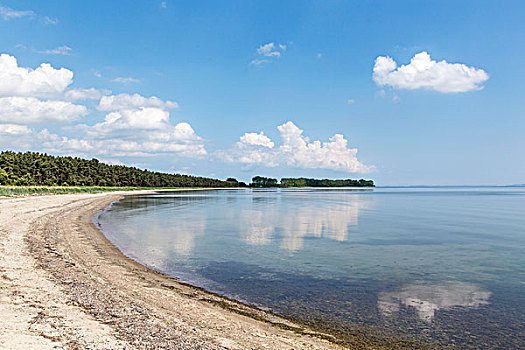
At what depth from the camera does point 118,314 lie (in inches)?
312

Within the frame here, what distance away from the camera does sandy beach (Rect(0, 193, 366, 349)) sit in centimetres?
656

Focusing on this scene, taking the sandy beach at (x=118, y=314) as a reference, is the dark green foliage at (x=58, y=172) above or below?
above

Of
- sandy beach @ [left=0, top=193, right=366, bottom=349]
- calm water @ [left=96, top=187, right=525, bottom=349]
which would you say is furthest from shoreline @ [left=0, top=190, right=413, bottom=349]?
calm water @ [left=96, top=187, right=525, bottom=349]

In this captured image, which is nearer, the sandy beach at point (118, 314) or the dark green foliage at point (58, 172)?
the sandy beach at point (118, 314)

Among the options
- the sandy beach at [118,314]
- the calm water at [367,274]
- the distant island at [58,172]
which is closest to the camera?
the sandy beach at [118,314]

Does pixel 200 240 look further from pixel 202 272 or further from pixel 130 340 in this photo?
pixel 130 340

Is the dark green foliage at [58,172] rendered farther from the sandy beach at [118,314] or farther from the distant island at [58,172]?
the sandy beach at [118,314]

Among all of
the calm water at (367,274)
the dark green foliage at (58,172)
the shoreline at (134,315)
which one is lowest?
the calm water at (367,274)

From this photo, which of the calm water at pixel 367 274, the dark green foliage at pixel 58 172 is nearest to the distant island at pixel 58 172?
the dark green foliage at pixel 58 172

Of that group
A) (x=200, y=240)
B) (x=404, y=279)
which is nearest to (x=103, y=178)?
(x=200, y=240)

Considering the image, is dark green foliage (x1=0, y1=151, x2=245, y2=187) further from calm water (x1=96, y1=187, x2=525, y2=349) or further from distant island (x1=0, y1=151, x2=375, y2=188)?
calm water (x1=96, y1=187, x2=525, y2=349)

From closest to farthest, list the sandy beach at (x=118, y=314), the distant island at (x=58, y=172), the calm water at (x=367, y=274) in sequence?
the sandy beach at (x=118, y=314) → the calm water at (x=367, y=274) → the distant island at (x=58, y=172)

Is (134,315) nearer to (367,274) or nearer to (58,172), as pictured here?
(367,274)

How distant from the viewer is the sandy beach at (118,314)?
21.5 ft
